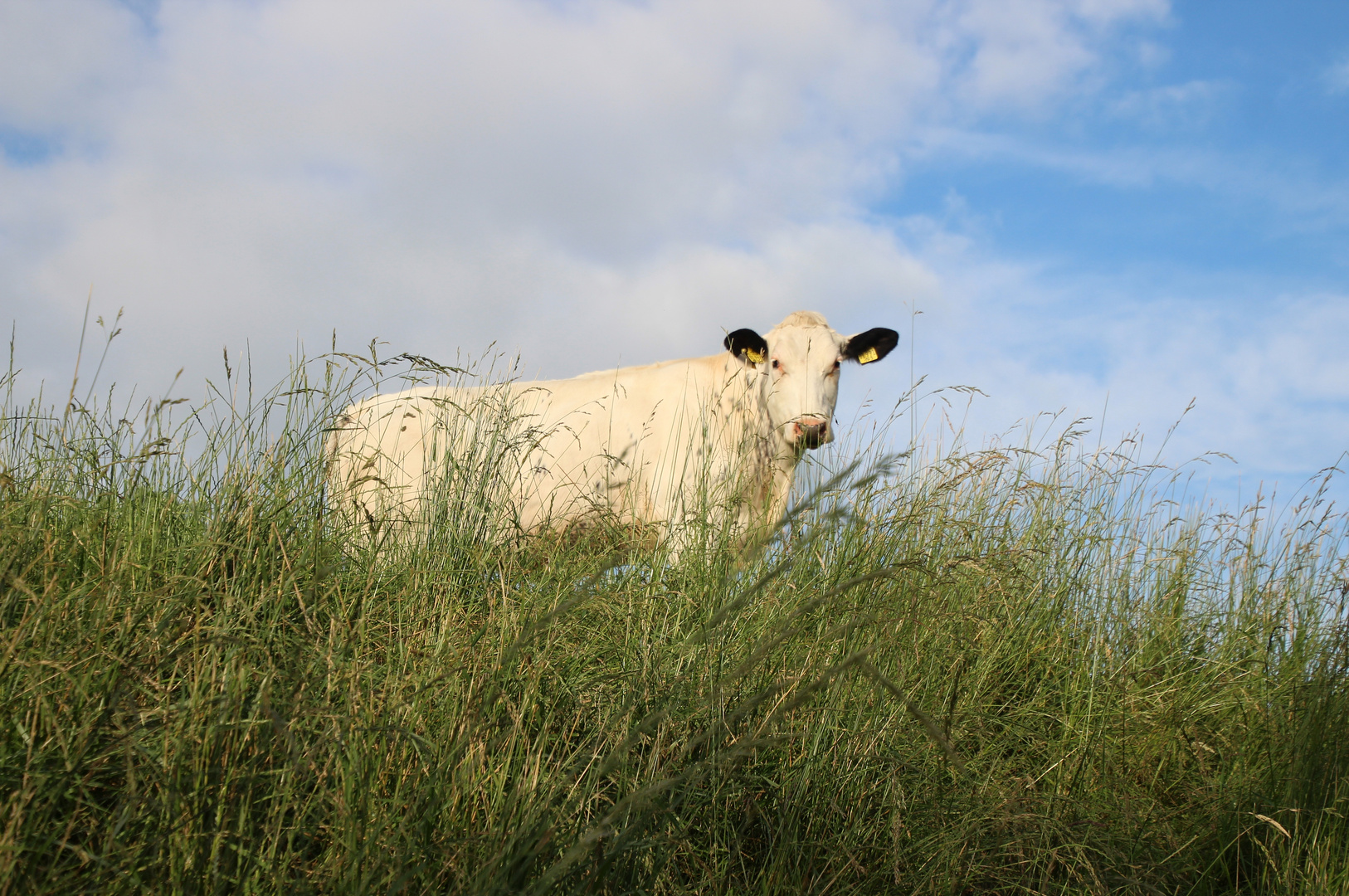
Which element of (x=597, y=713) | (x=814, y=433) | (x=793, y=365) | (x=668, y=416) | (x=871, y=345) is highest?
(x=871, y=345)

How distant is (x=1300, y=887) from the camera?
96.3 inches

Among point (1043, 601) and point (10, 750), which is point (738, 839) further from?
point (1043, 601)

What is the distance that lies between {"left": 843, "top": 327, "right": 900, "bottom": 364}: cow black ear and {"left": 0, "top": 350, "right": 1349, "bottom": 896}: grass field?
9.85 feet

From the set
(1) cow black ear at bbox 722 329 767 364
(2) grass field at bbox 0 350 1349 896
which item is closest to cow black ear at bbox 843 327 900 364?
(1) cow black ear at bbox 722 329 767 364

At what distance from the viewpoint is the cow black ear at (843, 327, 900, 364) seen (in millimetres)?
6844

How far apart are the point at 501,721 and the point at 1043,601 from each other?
2.83 m

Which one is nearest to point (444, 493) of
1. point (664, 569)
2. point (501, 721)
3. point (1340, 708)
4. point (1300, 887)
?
point (664, 569)

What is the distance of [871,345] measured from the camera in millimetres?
6938

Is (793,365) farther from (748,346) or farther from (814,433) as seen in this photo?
(814,433)

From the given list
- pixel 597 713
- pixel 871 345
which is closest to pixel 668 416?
pixel 871 345

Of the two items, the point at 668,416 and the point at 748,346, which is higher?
the point at 748,346

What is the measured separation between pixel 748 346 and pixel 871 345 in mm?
1419

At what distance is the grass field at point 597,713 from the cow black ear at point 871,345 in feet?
9.85

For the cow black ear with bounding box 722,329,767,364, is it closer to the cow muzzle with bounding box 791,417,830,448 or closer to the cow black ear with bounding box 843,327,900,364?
the cow muzzle with bounding box 791,417,830,448
